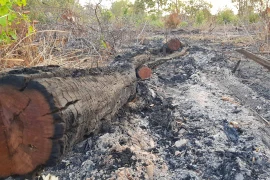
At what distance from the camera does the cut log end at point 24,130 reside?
1.31m

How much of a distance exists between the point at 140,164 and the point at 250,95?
2144mm

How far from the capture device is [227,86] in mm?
3865

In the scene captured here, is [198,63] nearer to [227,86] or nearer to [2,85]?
[227,86]

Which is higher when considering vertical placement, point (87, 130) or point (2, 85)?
point (2, 85)

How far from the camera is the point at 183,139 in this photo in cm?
233

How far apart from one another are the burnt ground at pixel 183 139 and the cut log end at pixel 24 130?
57 cm

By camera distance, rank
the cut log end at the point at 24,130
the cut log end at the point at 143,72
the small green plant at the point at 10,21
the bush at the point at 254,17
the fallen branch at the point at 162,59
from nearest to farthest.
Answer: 1. the cut log end at the point at 24,130
2. the small green plant at the point at 10,21
3. the cut log end at the point at 143,72
4. the fallen branch at the point at 162,59
5. the bush at the point at 254,17

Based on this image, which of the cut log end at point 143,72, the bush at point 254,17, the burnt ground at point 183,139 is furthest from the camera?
the bush at point 254,17

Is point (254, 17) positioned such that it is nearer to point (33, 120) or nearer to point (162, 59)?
point (162, 59)

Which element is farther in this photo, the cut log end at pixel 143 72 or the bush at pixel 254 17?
the bush at pixel 254 17

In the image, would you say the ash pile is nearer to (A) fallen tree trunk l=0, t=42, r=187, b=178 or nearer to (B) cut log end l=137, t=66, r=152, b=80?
(B) cut log end l=137, t=66, r=152, b=80

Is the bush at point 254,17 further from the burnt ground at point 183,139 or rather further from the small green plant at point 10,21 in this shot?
the small green plant at point 10,21

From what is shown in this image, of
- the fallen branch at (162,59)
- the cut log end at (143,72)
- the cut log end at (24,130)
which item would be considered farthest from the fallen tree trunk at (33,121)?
the fallen branch at (162,59)

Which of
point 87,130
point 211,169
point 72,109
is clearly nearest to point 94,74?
point 87,130
